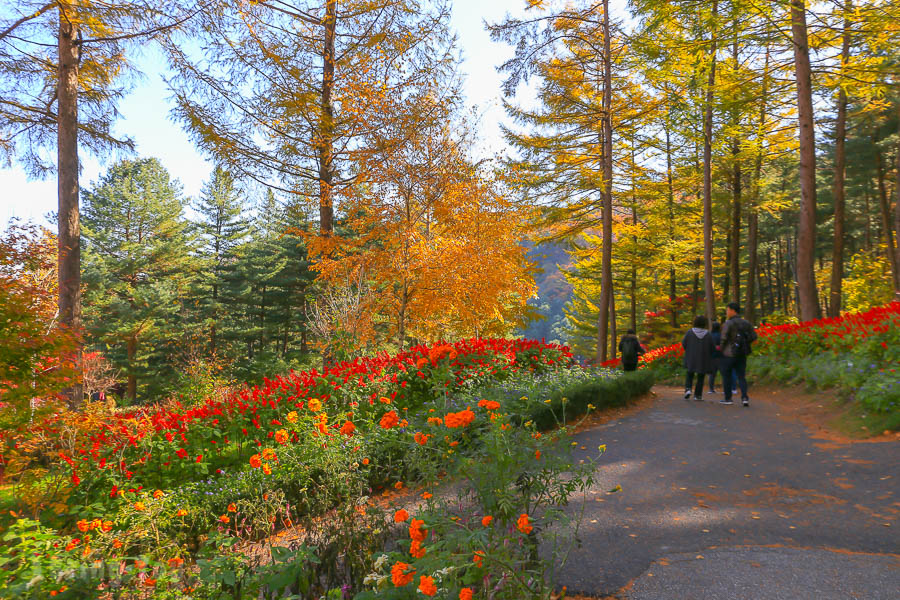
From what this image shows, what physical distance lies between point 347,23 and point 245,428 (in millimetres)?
8322

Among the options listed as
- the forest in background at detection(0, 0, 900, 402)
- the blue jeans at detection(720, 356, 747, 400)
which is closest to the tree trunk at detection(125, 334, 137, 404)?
the forest in background at detection(0, 0, 900, 402)

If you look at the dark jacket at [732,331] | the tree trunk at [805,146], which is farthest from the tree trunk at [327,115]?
the tree trunk at [805,146]

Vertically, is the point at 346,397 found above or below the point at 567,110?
below

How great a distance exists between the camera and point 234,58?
882 centimetres

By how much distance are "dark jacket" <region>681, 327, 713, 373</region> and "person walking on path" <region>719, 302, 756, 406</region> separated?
0.24 meters

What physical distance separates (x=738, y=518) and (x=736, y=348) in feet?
16.9

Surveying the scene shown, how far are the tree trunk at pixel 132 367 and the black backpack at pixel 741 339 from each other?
2778 cm

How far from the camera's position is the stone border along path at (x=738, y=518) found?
8.04ft

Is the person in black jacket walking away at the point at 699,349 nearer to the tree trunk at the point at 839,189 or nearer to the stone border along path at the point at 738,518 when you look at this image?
the stone border along path at the point at 738,518

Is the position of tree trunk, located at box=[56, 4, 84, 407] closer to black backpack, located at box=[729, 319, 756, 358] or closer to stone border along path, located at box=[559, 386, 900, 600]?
stone border along path, located at box=[559, 386, 900, 600]

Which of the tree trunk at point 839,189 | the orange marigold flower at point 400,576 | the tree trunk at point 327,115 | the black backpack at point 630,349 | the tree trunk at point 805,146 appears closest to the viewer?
the orange marigold flower at point 400,576

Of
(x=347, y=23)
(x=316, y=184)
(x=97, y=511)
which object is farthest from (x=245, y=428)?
(x=347, y=23)

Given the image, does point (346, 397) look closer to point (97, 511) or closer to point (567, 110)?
point (97, 511)

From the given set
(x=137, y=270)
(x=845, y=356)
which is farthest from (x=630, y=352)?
(x=137, y=270)
